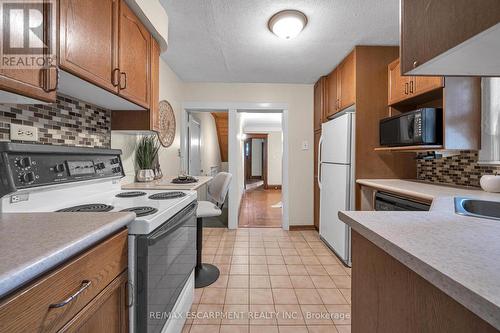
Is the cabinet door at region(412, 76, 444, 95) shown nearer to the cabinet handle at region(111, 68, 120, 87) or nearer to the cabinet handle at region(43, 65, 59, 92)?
the cabinet handle at region(111, 68, 120, 87)

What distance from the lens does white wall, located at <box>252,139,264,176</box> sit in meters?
10.3

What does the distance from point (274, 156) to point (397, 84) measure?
19.8ft

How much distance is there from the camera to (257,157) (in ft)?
34.2

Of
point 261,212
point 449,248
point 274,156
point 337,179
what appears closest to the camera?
point 449,248

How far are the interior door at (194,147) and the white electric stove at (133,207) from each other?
84.4 inches

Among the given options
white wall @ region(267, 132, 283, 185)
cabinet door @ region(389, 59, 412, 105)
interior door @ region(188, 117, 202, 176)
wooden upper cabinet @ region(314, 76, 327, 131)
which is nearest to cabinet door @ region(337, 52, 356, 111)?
cabinet door @ region(389, 59, 412, 105)

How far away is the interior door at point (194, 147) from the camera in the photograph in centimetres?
373

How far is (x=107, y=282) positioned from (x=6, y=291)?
14.4 inches

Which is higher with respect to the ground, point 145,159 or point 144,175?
point 145,159

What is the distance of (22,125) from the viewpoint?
110 cm

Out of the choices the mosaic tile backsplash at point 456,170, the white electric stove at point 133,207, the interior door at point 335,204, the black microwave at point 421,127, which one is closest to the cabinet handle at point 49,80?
the white electric stove at point 133,207

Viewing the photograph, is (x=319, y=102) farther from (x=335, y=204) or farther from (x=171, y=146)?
(x=171, y=146)

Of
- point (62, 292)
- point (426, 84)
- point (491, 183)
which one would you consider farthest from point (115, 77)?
point (491, 183)

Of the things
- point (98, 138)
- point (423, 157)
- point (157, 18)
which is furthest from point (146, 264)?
point (423, 157)
